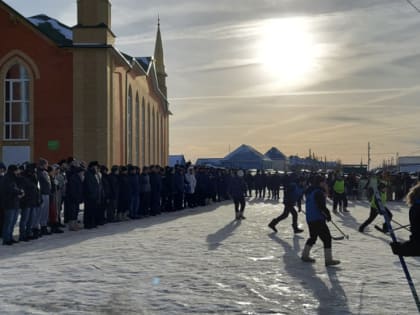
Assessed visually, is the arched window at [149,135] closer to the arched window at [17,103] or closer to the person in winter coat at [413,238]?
the arched window at [17,103]

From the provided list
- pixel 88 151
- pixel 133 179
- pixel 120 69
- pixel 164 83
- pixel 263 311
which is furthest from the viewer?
pixel 164 83

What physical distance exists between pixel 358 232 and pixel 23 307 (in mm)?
10443

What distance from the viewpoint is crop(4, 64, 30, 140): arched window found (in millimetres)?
28250

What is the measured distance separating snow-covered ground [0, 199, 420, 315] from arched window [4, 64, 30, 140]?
594 inches

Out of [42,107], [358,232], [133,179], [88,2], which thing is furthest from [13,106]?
[358,232]

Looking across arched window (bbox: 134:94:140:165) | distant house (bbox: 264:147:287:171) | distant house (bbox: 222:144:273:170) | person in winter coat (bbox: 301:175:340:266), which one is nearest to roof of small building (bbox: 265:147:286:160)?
distant house (bbox: 264:147:287:171)

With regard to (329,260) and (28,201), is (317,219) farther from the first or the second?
(28,201)

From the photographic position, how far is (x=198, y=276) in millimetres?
8906

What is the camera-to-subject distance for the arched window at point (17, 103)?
28250mm

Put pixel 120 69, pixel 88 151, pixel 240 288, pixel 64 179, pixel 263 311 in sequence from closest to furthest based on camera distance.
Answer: pixel 263 311 < pixel 240 288 < pixel 64 179 < pixel 88 151 < pixel 120 69

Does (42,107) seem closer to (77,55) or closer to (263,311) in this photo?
(77,55)

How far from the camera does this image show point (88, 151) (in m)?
27.3

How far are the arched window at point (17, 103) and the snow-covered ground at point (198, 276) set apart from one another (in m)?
15.1


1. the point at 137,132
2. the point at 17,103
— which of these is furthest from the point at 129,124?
the point at 17,103
